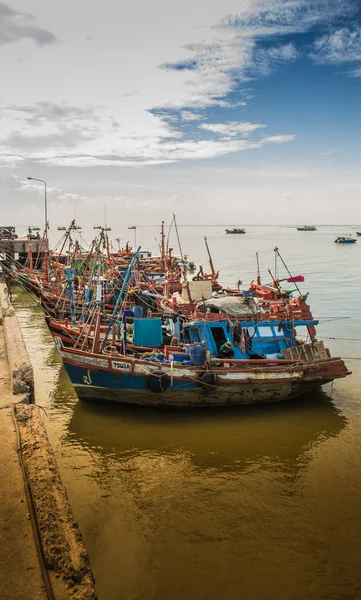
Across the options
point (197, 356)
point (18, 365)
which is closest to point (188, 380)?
point (197, 356)

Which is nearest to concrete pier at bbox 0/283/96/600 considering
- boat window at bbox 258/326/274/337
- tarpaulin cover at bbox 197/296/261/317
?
tarpaulin cover at bbox 197/296/261/317

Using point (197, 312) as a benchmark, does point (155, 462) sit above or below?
below

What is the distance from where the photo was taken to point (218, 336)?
14484 mm

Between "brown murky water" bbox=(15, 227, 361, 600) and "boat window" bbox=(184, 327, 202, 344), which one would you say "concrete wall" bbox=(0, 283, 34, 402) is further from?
"boat window" bbox=(184, 327, 202, 344)

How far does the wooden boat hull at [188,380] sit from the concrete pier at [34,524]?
15.6ft

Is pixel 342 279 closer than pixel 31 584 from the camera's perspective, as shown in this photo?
No

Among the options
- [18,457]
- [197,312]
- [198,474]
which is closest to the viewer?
[18,457]

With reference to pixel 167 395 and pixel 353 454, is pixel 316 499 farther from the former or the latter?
pixel 167 395

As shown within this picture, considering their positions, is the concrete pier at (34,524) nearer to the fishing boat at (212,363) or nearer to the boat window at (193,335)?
the fishing boat at (212,363)

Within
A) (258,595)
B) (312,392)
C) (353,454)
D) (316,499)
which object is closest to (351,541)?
(316,499)

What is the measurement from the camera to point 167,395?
42.6 ft

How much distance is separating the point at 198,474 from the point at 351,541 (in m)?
3.56

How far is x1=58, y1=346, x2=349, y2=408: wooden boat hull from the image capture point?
12.7m

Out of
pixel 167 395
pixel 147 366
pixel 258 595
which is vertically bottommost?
pixel 258 595
